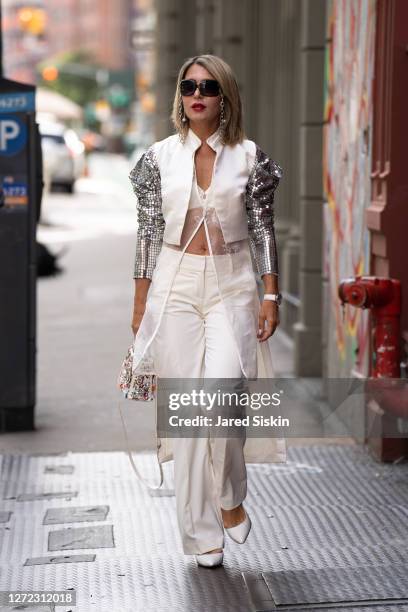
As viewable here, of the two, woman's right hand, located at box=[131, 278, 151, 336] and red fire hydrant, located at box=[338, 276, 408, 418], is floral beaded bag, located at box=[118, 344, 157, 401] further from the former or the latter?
red fire hydrant, located at box=[338, 276, 408, 418]

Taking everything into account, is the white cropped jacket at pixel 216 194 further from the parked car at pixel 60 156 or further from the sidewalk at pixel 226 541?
the parked car at pixel 60 156

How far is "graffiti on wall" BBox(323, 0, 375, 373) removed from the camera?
7422mm

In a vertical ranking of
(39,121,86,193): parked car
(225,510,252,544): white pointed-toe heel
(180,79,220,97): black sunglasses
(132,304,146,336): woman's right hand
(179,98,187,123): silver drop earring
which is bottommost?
(225,510,252,544): white pointed-toe heel

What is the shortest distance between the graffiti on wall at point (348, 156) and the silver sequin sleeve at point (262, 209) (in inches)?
86.9

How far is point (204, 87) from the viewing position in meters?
5.02

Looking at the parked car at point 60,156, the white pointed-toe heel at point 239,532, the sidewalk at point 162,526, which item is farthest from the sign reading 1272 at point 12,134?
the parked car at point 60,156

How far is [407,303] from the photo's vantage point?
23.1 feet

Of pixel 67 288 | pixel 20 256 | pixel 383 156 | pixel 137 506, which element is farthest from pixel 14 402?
pixel 67 288

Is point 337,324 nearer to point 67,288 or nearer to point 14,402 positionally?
point 14,402

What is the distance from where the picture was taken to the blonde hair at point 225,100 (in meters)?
5.02

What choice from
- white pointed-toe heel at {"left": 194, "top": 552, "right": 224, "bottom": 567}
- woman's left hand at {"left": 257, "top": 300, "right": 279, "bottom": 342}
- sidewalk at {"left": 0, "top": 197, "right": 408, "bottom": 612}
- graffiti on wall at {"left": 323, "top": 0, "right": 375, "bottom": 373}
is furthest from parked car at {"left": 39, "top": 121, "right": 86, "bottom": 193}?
white pointed-toe heel at {"left": 194, "top": 552, "right": 224, "bottom": 567}

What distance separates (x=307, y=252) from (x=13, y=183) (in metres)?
2.94

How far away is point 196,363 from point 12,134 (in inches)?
123

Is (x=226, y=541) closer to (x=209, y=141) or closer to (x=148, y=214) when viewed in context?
(x=148, y=214)
